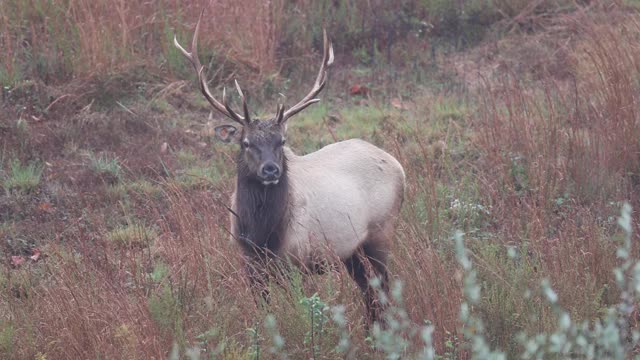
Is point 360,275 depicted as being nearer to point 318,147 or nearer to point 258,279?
point 258,279

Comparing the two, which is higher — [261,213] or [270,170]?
[270,170]

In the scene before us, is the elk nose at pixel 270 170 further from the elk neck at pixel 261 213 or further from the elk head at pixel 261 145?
the elk neck at pixel 261 213

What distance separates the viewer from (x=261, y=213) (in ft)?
19.1

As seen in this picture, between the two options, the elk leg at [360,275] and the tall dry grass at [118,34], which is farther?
the tall dry grass at [118,34]

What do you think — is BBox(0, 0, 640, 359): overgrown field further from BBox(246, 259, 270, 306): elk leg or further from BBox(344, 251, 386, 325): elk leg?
BBox(344, 251, 386, 325): elk leg

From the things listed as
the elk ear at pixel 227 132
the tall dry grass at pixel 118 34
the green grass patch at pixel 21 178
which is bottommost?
the green grass patch at pixel 21 178

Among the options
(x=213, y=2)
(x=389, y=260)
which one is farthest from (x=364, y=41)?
(x=389, y=260)

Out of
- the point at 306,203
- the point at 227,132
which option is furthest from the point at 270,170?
the point at 227,132

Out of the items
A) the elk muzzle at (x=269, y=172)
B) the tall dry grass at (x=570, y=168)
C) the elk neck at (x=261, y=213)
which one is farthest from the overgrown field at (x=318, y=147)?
the elk muzzle at (x=269, y=172)

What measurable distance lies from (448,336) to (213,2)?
20.3 feet

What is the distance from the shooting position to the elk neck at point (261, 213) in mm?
5793

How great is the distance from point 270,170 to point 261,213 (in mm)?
287

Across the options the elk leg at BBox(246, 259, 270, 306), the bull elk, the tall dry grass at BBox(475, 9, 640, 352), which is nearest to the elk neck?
the bull elk

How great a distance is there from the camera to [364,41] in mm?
11148
